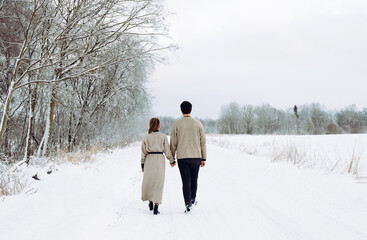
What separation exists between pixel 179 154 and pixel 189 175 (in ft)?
1.41

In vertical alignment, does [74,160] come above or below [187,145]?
below

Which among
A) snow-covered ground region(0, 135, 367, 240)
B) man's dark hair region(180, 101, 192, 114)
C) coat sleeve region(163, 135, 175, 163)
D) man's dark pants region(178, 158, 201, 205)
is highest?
man's dark hair region(180, 101, 192, 114)

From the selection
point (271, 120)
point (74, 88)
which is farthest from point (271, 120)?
point (74, 88)

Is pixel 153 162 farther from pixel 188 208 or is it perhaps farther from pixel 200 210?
pixel 200 210

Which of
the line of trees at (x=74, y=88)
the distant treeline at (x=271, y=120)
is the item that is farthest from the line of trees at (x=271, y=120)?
the line of trees at (x=74, y=88)

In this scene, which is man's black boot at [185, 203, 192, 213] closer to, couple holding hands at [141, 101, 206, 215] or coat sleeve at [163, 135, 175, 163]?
couple holding hands at [141, 101, 206, 215]

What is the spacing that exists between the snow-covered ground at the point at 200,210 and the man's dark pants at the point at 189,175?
32cm

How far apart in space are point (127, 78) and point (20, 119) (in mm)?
5524

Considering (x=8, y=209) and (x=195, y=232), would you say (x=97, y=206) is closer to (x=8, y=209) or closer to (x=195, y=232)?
(x=8, y=209)

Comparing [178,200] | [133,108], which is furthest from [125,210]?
[133,108]

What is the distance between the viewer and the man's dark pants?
4.17 m

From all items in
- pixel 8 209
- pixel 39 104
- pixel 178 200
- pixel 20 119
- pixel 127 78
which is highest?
pixel 127 78

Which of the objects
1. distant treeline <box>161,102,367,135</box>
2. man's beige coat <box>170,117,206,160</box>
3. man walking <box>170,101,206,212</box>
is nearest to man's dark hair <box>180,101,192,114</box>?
man walking <box>170,101,206,212</box>

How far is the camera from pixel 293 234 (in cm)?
312
